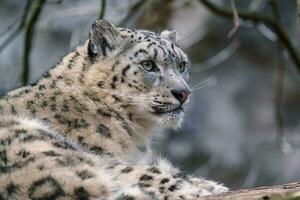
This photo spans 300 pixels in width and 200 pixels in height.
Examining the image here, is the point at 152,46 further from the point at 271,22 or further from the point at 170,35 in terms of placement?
the point at 271,22

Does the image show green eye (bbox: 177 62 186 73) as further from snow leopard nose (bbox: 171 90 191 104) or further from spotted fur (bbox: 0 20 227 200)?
snow leopard nose (bbox: 171 90 191 104)

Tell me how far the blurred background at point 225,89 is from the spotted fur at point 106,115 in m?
5.07

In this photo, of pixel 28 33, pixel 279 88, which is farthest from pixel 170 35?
pixel 279 88

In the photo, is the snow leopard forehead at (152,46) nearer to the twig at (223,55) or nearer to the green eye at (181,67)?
the green eye at (181,67)

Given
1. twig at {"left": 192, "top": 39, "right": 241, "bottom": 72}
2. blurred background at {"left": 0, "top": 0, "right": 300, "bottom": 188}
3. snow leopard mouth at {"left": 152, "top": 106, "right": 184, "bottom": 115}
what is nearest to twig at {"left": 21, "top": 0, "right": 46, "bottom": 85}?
snow leopard mouth at {"left": 152, "top": 106, "right": 184, "bottom": 115}

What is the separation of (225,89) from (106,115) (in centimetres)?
819

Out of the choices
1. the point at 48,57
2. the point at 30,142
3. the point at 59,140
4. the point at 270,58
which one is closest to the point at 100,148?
the point at 59,140

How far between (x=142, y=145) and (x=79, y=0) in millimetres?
5313

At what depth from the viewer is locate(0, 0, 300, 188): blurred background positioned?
12516 mm

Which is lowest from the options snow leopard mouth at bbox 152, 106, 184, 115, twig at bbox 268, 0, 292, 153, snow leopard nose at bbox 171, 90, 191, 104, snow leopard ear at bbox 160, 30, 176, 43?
twig at bbox 268, 0, 292, 153

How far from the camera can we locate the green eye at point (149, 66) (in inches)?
251

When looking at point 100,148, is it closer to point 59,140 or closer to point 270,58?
point 59,140

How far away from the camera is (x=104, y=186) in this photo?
4.42 m

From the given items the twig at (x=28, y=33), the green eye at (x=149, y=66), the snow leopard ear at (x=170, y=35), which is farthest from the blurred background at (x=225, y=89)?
A: the green eye at (x=149, y=66)
